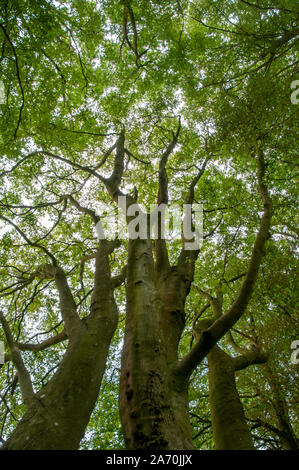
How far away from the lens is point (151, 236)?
5.64 metres

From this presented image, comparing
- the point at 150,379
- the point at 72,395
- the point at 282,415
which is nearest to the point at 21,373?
the point at 72,395

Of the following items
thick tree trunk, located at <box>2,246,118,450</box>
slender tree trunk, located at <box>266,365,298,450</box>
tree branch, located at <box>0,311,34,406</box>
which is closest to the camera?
thick tree trunk, located at <box>2,246,118,450</box>

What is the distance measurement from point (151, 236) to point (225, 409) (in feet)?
11.4

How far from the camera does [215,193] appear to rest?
29.4 ft

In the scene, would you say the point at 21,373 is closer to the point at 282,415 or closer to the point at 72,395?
the point at 72,395

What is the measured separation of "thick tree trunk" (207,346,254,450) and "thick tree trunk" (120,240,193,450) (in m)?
1.76

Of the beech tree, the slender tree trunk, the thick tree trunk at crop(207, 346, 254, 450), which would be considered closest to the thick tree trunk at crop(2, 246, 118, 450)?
the beech tree

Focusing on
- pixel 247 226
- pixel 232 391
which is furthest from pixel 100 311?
pixel 247 226

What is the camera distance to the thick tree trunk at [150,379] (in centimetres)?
216

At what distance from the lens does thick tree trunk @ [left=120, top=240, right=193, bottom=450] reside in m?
2.16

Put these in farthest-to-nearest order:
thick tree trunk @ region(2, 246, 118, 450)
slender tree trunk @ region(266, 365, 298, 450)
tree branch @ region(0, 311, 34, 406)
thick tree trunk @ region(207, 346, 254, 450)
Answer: slender tree trunk @ region(266, 365, 298, 450), thick tree trunk @ region(207, 346, 254, 450), tree branch @ region(0, 311, 34, 406), thick tree trunk @ region(2, 246, 118, 450)

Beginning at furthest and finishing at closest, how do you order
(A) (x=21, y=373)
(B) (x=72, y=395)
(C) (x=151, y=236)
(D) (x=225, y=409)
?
1. (C) (x=151, y=236)
2. (D) (x=225, y=409)
3. (A) (x=21, y=373)
4. (B) (x=72, y=395)

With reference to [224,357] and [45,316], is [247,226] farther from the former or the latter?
[45,316]

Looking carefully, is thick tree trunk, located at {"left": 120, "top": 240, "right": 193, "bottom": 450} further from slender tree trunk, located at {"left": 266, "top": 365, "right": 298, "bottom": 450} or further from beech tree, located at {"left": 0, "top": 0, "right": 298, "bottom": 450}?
slender tree trunk, located at {"left": 266, "top": 365, "right": 298, "bottom": 450}
